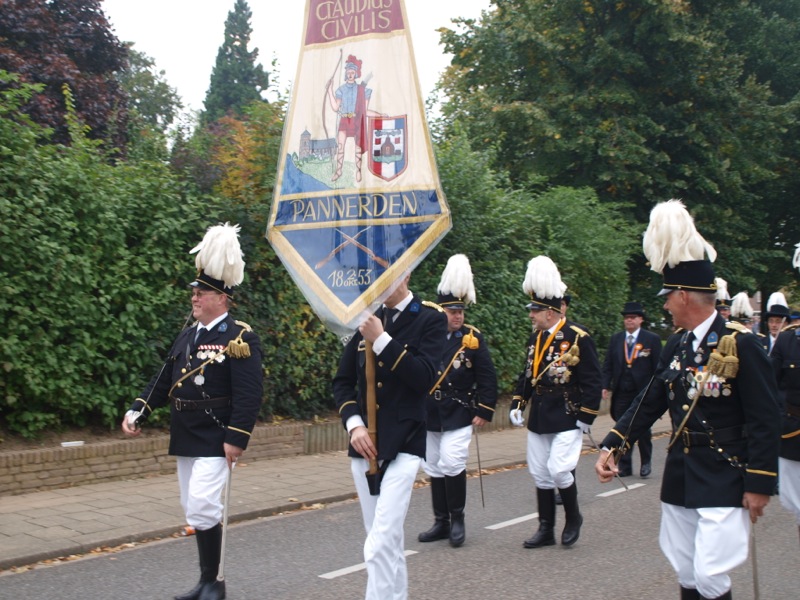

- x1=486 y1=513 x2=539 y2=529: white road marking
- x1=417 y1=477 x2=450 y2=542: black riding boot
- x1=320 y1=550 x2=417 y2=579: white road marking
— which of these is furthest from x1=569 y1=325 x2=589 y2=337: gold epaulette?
x1=320 y1=550 x2=417 y2=579: white road marking

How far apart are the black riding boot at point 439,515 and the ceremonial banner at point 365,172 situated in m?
3.53

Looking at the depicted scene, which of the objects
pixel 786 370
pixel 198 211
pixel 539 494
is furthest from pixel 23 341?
pixel 786 370

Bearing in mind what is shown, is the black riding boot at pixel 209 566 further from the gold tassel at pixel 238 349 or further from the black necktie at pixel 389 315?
the black necktie at pixel 389 315

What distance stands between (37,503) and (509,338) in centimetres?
942

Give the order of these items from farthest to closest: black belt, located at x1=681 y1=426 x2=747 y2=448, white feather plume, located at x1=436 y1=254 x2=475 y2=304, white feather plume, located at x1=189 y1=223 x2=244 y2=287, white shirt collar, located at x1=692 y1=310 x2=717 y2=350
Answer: white feather plume, located at x1=436 y1=254 x2=475 y2=304 → white feather plume, located at x1=189 y1=223 x2=244 y2=287 → white shirt collar, located at x1=692 y1=310 x2=717 y2=350 → black belt, located at x1=681 y1=426 x2=747 y2=448

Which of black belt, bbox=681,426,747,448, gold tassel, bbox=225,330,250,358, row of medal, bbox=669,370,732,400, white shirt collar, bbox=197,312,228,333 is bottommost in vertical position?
black belt, bbox=681,426,747,448

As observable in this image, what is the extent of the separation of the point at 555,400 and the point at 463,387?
85 centimetres

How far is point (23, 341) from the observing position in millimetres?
8883

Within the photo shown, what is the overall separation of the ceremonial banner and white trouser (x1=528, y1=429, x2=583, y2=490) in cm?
332

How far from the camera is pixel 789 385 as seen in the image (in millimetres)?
6426

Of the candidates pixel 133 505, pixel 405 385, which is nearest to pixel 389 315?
pixel 405 385

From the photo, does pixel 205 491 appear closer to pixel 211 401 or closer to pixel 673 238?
pixel 211 401

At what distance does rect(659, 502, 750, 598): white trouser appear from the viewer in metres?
4.11

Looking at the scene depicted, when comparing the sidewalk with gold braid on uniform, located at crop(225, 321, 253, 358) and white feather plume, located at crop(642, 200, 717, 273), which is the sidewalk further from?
white feather plume, located at crop(642, 200, 717, 273)
